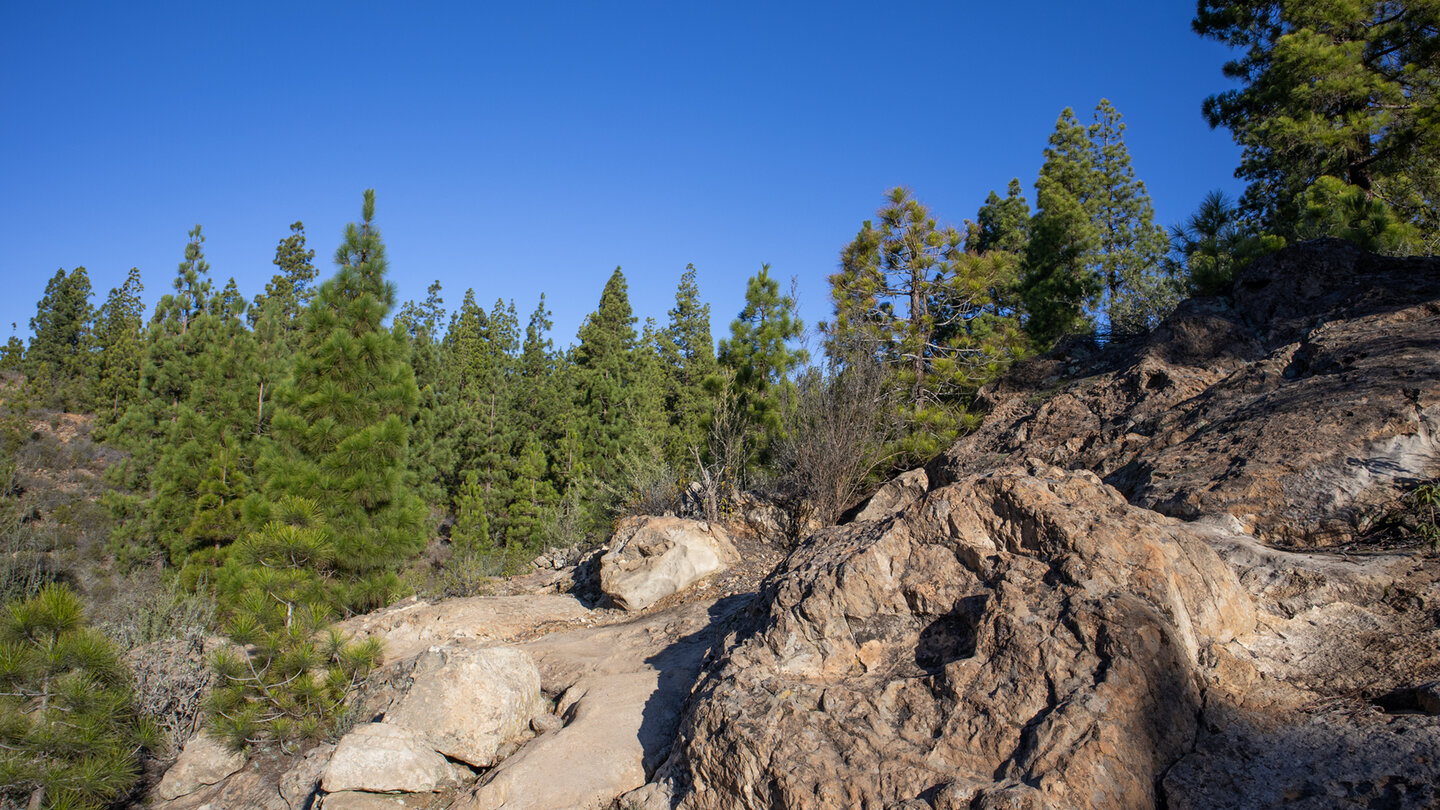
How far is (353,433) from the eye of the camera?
8938mm

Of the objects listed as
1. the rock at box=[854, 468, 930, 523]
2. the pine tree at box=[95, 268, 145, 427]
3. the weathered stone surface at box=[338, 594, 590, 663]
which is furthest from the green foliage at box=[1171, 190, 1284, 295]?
the pine tree at box=[95, 268, 145, 427]

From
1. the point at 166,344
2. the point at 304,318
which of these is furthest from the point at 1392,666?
the point at 166,344

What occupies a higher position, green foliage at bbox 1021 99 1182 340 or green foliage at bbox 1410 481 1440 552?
green foliage at bbox 1021 99 1182 340

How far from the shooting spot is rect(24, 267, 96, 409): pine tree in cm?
3416

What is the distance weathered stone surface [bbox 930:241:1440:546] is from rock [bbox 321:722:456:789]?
16.0ft

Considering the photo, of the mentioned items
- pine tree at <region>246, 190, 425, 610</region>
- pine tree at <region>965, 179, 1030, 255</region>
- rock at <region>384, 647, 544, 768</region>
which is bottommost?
rock at <region>384, 647, 544, 768</region>

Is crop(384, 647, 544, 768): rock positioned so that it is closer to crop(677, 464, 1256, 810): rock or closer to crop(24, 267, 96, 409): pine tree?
crop(677, 464, 1256, 810): rock

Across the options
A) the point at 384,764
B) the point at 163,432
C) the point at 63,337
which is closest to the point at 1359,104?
the point at 384,764

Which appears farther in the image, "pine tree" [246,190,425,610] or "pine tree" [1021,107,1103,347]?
"pine tree" [1021,107,1103,347]

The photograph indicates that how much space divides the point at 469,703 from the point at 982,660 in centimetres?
325

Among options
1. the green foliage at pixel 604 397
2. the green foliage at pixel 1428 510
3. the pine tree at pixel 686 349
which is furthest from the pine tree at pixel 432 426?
the green foliage at pixel 1428 510

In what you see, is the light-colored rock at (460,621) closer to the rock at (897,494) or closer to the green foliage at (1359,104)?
the rock at (897,494)

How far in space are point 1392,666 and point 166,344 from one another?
840 inches

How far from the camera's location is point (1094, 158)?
85.5ft
